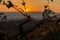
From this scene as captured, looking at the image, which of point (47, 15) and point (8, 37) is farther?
point (47, 15)

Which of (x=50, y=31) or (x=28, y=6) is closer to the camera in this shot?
(x=50, y=31)

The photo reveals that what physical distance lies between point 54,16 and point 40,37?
0.86 feet

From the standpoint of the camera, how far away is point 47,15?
1.51 metres

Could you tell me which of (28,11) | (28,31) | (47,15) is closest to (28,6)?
(28,11)

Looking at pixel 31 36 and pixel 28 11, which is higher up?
pixel 28 11

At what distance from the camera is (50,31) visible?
1377 mm

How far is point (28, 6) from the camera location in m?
1.58

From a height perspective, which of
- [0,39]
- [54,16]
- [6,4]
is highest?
[6,4]

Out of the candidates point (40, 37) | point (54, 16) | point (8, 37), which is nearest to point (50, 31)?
point (40, 37)

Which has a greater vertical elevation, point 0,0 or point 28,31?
point 0,0

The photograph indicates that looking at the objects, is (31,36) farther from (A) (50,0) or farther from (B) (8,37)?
(A) (50,0)

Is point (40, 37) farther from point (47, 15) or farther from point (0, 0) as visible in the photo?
point (0, 0)

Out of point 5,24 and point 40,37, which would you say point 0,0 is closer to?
point 5,24

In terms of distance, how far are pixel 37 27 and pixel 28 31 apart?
75mm
